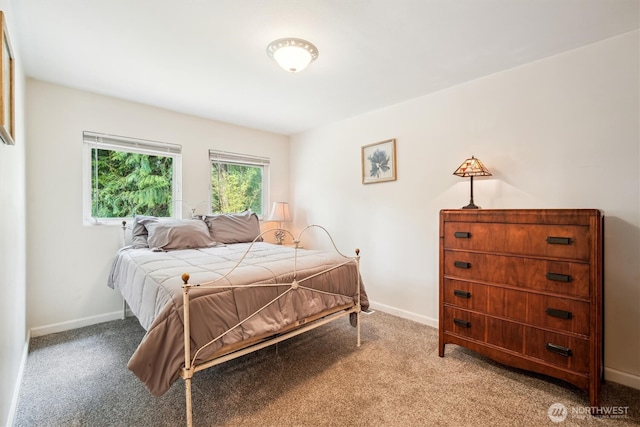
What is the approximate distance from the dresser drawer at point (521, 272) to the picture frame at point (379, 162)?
1.22 metres

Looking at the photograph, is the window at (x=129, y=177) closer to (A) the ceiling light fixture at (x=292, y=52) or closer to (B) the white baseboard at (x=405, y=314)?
(A) the ceiling light fixture at (x=292, y=52)

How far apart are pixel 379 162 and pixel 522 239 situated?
168 centimetres

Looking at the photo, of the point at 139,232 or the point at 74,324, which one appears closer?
the point at 74,324

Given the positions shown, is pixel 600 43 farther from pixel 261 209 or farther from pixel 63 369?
pixel 63 369

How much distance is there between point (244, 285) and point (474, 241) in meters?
1.58

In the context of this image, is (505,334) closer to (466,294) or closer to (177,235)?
(466,294)

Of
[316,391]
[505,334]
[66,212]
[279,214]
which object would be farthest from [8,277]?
[505,334]

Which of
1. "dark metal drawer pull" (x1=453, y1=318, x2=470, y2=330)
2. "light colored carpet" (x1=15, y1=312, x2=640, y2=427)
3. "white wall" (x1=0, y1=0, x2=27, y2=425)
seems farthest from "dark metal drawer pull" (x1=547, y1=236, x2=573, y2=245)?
"white wall" (x1=0, y1=0, x2=27, y2=425)

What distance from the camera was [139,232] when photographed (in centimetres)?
291

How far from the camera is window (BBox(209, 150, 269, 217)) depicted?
377cm

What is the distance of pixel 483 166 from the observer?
2.46 m

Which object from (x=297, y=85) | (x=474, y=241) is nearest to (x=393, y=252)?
(x=474, y=241)

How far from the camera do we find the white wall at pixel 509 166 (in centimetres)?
190

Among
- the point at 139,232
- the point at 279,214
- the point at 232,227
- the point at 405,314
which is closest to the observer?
the point at 139,232
